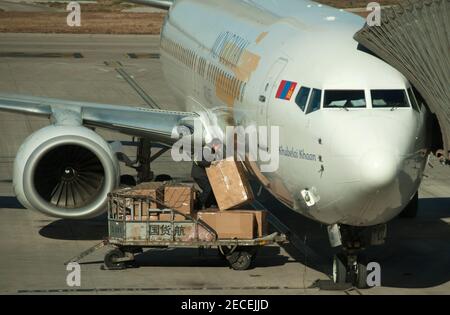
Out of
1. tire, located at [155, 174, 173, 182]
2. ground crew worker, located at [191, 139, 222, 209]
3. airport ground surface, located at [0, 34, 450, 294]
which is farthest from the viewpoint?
tire, located at [155, 174, 173, 182]

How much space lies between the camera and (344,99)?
53.8ft

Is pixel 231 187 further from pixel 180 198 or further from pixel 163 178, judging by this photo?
pixel 163 178

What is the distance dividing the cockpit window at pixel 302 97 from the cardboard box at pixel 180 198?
3.56 meters

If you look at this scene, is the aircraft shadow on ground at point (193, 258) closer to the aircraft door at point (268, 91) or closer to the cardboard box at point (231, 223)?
the cardboard box at point (231, 223)

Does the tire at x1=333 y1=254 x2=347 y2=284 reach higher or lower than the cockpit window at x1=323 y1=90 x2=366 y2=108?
lower

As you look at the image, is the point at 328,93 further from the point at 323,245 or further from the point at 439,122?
the point at 323,245

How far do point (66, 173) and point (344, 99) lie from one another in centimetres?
727

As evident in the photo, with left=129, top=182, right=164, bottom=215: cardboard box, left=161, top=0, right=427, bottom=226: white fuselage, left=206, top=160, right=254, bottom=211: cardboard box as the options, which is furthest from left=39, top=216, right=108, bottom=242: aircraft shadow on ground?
left=161, top=0, right=427, bottom=226: white fuselage

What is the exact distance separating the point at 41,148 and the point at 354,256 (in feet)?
20.9

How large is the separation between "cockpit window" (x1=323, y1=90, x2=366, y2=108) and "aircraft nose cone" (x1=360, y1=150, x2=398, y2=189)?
998mm

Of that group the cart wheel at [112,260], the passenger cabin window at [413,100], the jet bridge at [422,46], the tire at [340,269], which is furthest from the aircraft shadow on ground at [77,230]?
the passenger cabin window at [413,100]

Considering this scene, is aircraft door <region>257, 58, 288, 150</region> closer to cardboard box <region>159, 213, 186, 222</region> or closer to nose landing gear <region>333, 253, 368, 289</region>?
nose landing gear <region>333, 253, 368, 289</region>

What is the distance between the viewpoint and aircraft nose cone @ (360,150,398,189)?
15.5m

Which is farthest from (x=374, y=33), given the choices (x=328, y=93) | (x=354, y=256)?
(x=354, y=256)
